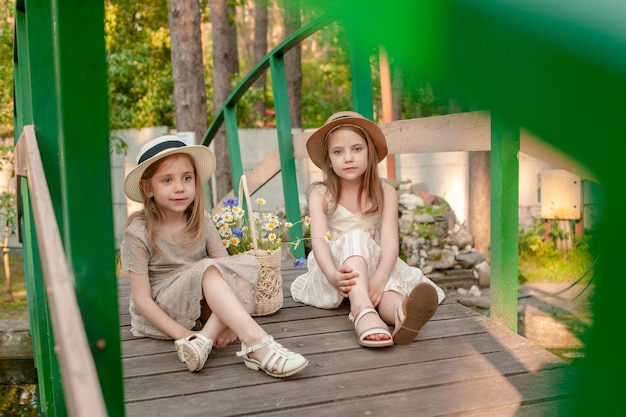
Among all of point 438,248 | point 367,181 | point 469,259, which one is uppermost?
point 367,181

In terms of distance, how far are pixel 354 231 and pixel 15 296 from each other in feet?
15.8

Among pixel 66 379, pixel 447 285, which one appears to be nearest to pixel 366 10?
pixel 66 379

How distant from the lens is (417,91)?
0.31 meters

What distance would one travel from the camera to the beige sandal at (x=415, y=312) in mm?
1837

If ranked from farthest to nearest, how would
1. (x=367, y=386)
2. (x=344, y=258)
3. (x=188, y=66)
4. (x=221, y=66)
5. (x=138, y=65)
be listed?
(x=138, y=65) → (x=221, y=66) → (x=188, y=66) → (x=344, y=258) → (x=367, y=386)

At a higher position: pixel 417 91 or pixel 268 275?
pixel 417 91

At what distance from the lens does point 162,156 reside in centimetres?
208

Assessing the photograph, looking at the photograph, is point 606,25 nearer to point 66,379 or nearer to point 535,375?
point 66,379

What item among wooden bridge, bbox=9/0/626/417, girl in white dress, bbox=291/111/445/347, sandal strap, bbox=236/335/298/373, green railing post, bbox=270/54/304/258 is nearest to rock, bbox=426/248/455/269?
green railing post, bbox=270/54/304/258

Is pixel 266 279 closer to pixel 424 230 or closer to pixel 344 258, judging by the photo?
pixel 344 258

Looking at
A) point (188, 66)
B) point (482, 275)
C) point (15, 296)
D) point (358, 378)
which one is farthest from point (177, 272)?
point (15, 296)

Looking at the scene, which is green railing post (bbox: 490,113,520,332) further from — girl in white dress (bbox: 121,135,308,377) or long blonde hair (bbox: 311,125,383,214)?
girl in white dress (bbox: 121,135,308,377)

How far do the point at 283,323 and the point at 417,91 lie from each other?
2016mm

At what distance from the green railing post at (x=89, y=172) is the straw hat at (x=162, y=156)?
107cm
